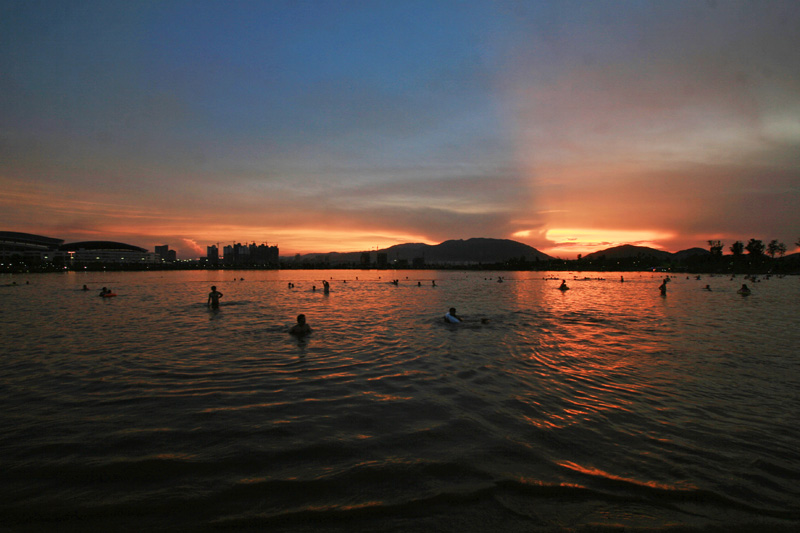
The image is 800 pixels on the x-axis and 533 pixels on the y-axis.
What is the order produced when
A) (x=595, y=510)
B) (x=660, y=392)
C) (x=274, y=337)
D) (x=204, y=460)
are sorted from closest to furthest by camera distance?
(x=595, y=510) < (x=204, y=460) < (x=660, y=392) < (x=274, y=337)

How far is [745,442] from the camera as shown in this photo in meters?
7.18

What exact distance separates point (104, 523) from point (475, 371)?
33.0 feet

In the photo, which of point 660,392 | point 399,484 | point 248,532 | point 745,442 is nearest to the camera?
point 248,532

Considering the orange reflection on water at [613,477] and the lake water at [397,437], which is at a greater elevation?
the orange reflection on water at [613,477]

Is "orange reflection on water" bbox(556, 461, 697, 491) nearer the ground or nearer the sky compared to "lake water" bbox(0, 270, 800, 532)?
nearer the sky

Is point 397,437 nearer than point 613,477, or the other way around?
point 613,477

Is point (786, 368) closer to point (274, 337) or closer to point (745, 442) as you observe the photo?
point (745, 442)

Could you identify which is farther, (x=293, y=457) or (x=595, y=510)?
(x=293, y=457)

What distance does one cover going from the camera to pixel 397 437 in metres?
7.43

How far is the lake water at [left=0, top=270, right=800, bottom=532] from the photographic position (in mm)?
5094

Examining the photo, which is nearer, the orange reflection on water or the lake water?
the lake water

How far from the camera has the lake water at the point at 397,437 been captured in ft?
16.7

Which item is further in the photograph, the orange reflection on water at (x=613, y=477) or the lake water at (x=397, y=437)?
the orange reflection on water at (x=613, y=477)

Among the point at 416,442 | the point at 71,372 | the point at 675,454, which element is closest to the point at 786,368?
the point at 675,454
